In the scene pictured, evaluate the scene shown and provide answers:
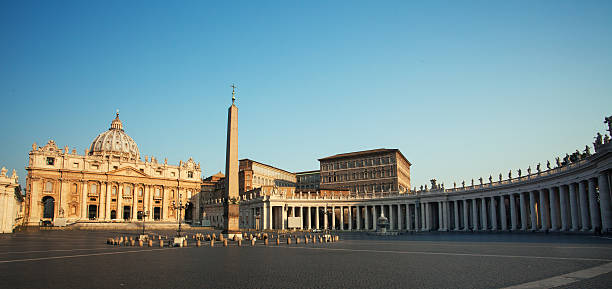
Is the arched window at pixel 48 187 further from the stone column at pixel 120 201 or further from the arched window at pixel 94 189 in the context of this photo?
the stone column at pixel 120 201

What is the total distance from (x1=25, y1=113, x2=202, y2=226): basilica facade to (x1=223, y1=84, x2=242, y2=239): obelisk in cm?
5553

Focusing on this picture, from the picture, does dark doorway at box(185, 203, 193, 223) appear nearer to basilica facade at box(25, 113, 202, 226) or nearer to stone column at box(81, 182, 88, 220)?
basilica facade at box(25, 113, 202, 226)

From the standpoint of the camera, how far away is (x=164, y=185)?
123 m

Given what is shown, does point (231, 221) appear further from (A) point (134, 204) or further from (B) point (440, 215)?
(A) point (134, 204)

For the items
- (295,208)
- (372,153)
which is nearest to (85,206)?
(295,208)

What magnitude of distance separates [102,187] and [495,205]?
91988 millimetres

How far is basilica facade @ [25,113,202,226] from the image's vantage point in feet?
333

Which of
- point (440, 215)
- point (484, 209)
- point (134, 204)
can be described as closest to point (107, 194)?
point (134, 204)

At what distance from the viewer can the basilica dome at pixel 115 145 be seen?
468ft

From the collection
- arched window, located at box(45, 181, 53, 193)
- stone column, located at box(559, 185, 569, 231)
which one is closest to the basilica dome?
arched window, located at box(45, 181, 53, 193)

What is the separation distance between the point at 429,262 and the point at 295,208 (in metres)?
78.1

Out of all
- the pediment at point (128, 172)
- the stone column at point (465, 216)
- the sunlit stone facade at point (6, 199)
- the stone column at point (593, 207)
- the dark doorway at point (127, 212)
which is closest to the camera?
the stone column at point (593, 207)

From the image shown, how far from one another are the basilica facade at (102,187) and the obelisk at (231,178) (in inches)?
2186

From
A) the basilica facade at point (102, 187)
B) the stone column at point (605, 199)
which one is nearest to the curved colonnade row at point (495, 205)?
the stone column at point (605, 199)
